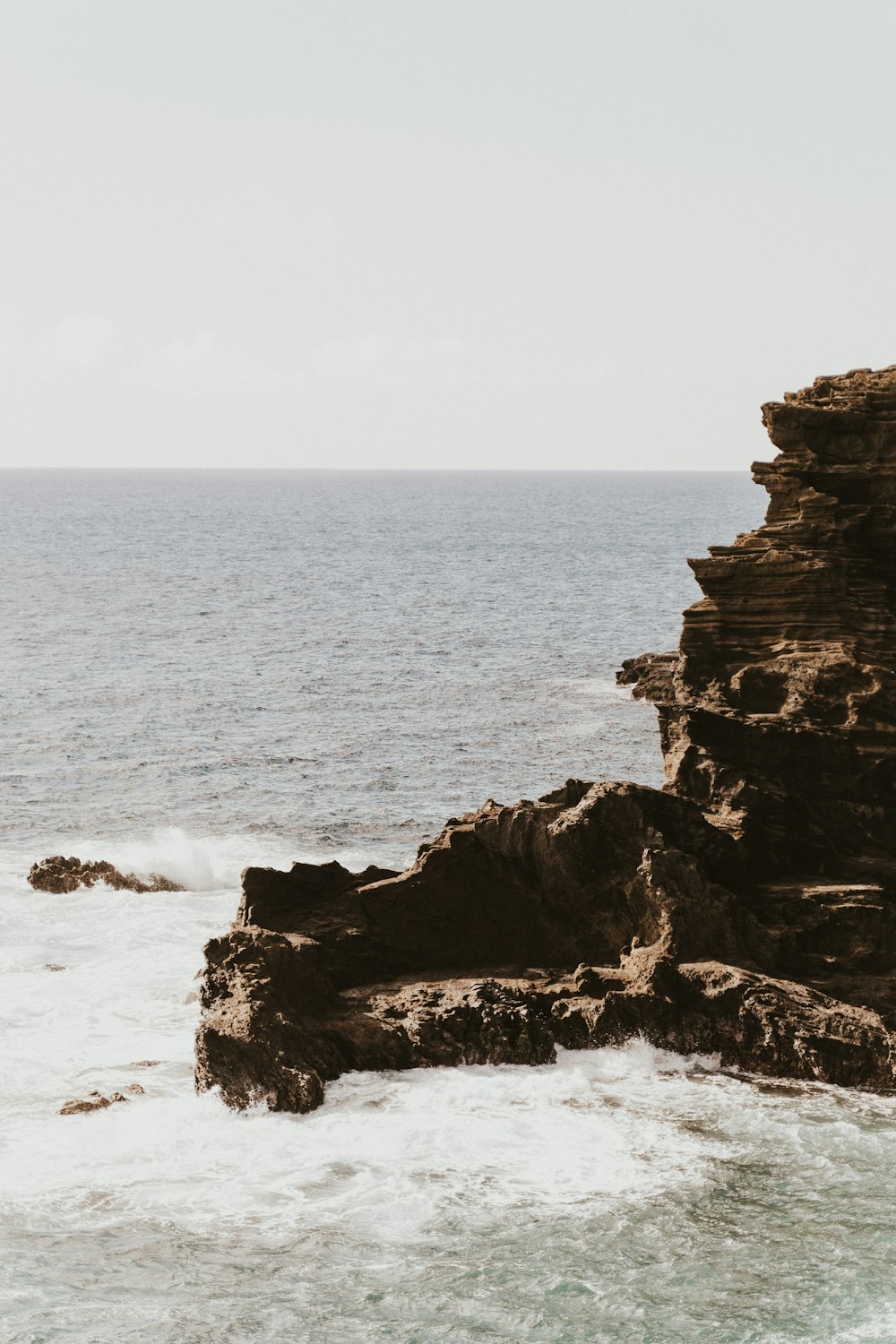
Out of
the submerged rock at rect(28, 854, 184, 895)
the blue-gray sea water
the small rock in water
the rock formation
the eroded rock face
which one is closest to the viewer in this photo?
the blue-gray sea water

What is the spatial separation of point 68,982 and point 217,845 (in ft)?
40.4

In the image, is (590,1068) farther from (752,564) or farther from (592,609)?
(592,609)

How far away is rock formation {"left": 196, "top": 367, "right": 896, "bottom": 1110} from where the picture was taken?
2464 cm

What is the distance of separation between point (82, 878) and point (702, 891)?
18.0m

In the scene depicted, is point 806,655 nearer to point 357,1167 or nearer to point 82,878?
point 357,1167

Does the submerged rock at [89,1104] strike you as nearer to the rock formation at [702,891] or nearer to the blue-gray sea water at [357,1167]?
the blue-gray sea water at [357,1167]

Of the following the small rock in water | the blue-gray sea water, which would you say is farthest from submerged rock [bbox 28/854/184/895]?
the small rock in water

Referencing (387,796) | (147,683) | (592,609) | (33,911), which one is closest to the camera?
(33,911)

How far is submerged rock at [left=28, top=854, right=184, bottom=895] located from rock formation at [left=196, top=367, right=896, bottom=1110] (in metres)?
10.1

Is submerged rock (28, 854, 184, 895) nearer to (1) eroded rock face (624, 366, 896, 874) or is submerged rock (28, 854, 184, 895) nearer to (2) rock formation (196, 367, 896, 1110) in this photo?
(2) rock formation (196, 367, 896, 1110)

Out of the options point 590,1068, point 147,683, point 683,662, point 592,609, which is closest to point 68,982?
point 590,1068

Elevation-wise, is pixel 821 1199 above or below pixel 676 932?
below

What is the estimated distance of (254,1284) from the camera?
1852 centimetres

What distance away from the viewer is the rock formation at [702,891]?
24.6 m
